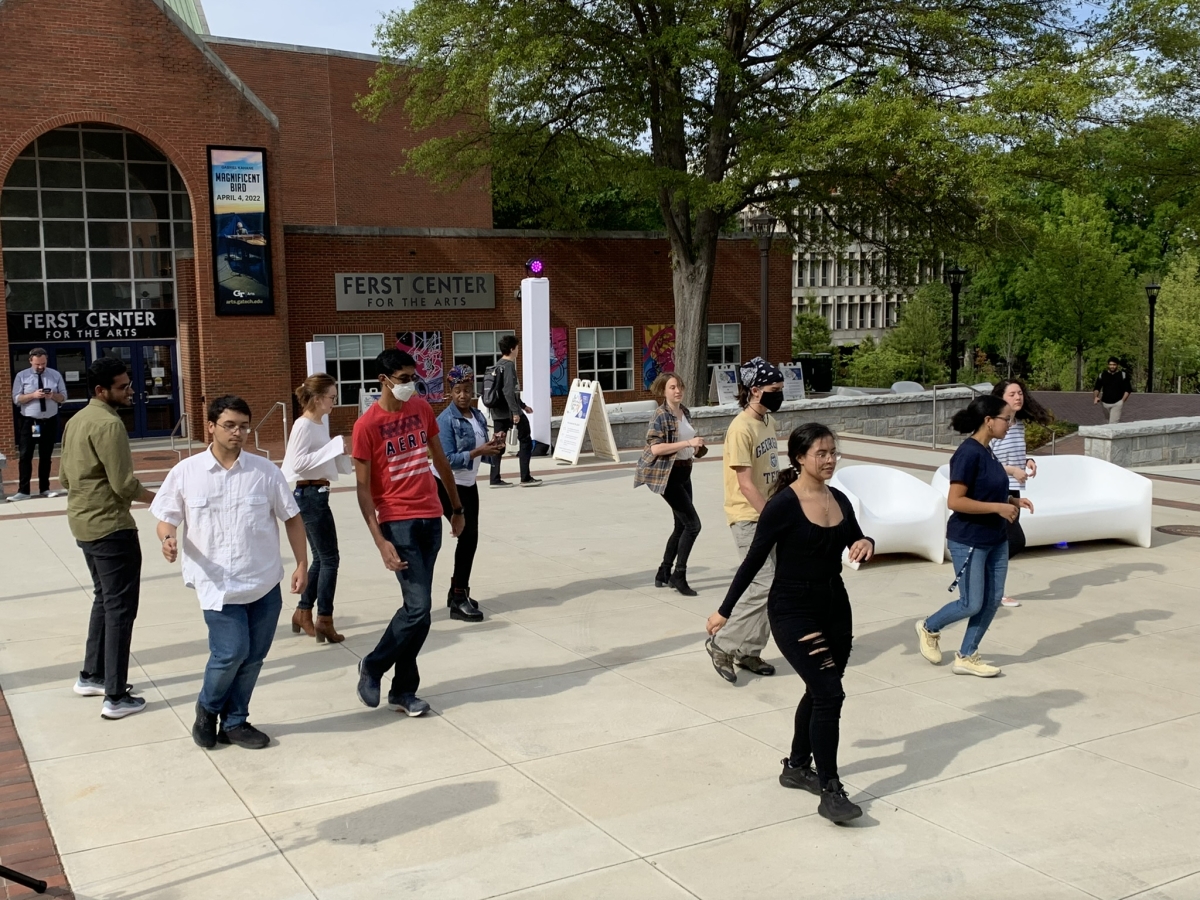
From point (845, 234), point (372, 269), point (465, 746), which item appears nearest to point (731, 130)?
point (845, 234)

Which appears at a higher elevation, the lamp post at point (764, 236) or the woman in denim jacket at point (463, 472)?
the lamp post at point (764, 236)

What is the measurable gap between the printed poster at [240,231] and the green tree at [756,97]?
144 inches

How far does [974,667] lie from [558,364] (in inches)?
920

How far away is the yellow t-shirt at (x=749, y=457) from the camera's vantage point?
23.0 ft

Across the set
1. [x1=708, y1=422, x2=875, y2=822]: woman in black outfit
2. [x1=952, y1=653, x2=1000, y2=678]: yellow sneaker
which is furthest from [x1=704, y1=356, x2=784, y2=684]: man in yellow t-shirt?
[x1=708, y1=422, x2=875, y2=822]: woman in black outfit

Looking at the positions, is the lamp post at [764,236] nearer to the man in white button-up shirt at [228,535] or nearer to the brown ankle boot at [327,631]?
the brown ankle boot at [327,631]

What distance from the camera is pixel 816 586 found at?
493 cm

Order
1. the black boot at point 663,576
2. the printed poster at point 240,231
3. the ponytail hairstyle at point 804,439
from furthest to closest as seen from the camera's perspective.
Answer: the printed poster at point 240,231 < the black boot at point 663,576 < the ponytail hairstyle at point 804,439

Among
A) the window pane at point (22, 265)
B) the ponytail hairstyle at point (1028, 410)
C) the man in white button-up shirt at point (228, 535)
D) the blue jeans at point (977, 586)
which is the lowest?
the blue jeans at point (977, 586)

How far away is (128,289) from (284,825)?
2302 cm

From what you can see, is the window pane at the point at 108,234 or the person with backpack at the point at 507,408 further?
the window pane at the point at 108,234

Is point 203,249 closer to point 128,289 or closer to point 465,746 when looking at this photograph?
point 128,289

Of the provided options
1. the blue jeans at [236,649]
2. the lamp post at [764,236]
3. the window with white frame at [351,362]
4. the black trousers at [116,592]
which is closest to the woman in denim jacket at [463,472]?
the black trousers at [116,592]

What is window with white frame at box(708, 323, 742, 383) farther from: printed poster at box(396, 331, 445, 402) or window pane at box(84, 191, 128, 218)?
window pane at box(84, 191, 128, 218)
